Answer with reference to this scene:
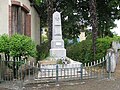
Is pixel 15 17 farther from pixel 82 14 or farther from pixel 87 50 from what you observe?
pixel 82 14

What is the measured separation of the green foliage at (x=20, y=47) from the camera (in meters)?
11.8

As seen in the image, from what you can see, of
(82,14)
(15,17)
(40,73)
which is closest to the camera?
(40,73)

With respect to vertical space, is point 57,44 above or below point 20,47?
above

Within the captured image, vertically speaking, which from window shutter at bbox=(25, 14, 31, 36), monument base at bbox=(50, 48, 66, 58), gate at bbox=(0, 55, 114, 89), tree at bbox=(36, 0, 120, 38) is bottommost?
gate at bbox=(0, 55, 114, 89)

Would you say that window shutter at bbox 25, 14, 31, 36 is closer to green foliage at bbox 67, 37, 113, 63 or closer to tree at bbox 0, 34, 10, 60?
green foliage at bbox 67, 37, 113, 63

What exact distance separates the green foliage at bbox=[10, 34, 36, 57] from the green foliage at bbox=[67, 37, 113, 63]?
5.37 metres

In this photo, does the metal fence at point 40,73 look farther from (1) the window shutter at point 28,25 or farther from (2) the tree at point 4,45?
(1) the window shutter at point 28,25

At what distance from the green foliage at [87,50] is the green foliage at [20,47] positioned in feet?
17.6

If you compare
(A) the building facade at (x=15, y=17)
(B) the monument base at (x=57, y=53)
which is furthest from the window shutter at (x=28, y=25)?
(B) the monument base at (x=57, y=53)

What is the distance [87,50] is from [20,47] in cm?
624

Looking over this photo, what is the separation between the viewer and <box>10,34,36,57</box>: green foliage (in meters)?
11.8

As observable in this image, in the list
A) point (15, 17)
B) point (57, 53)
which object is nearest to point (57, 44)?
point (57, 53)

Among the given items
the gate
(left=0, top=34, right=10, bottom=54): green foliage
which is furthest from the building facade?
the gate

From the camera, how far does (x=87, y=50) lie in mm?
17188
